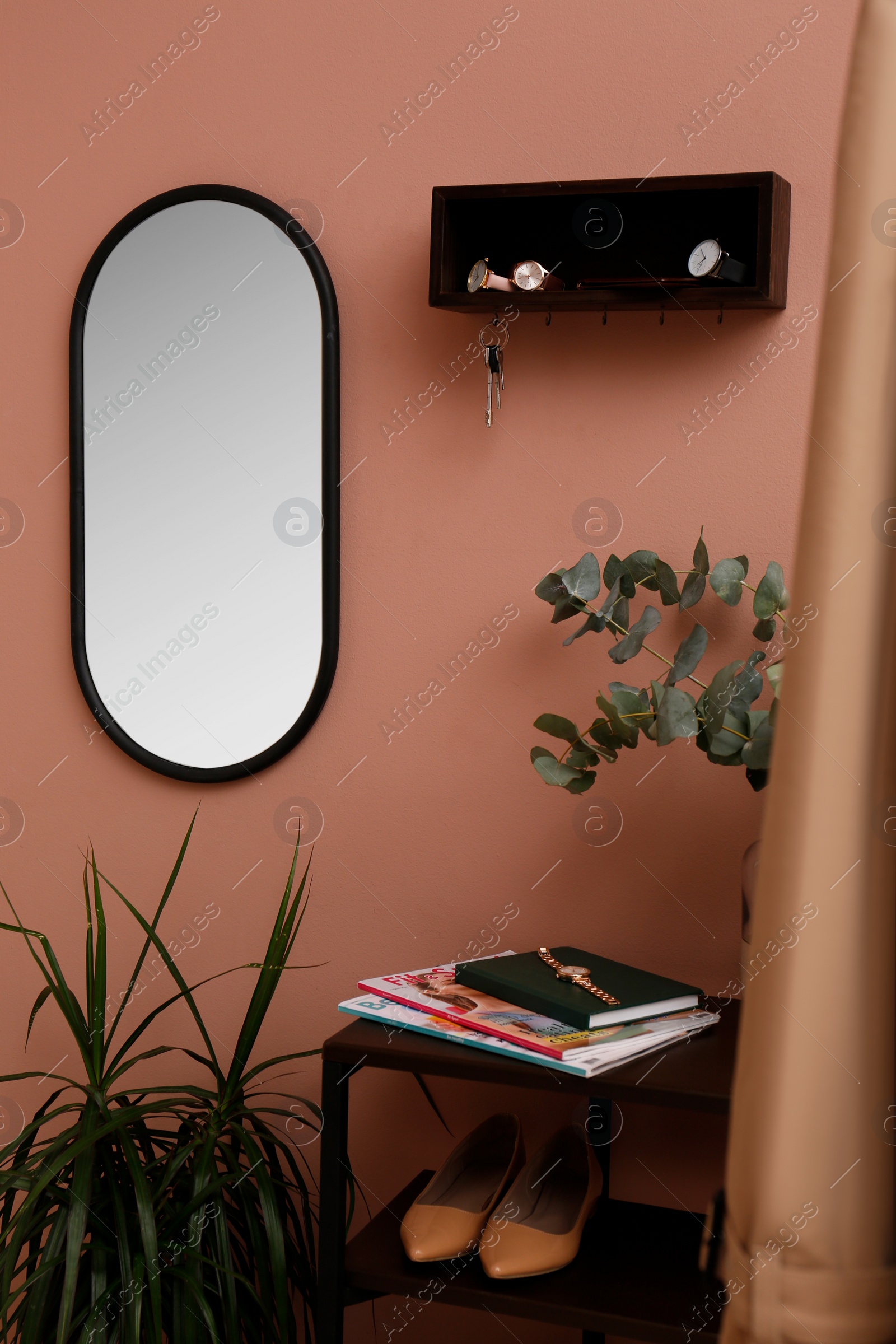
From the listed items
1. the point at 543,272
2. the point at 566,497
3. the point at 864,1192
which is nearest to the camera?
the point at 864,1192

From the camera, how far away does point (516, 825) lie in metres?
1.71

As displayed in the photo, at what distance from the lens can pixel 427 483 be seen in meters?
1.76

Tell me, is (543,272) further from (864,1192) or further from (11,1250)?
(11,1250)

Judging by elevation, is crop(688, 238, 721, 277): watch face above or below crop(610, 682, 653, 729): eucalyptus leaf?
above

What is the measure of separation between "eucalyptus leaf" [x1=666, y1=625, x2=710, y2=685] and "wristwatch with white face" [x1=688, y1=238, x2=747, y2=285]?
0.49m

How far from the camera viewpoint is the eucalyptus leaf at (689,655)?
138 cm

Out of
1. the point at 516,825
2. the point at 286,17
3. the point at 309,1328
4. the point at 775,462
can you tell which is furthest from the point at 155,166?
the point at 309,1328

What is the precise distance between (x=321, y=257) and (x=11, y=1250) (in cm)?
156

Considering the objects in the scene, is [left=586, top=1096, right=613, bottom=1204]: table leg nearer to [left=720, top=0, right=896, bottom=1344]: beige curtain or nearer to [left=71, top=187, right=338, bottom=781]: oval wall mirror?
[left=71, top=187, right=338, bottom=781]: oval wall mirror

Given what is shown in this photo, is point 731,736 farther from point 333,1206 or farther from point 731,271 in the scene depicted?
point 333,1206

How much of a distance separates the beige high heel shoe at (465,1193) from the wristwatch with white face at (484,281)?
1.21 meters

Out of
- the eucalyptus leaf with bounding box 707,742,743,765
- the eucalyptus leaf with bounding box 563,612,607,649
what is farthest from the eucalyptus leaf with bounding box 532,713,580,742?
the eucalyptus leaf with bounding box 707,742,743,765

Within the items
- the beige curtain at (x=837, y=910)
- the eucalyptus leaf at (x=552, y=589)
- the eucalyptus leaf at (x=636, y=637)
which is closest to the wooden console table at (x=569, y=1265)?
the eucalyptus leaf at (x=636, y=637)

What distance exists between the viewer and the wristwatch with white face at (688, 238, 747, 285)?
1.46m
